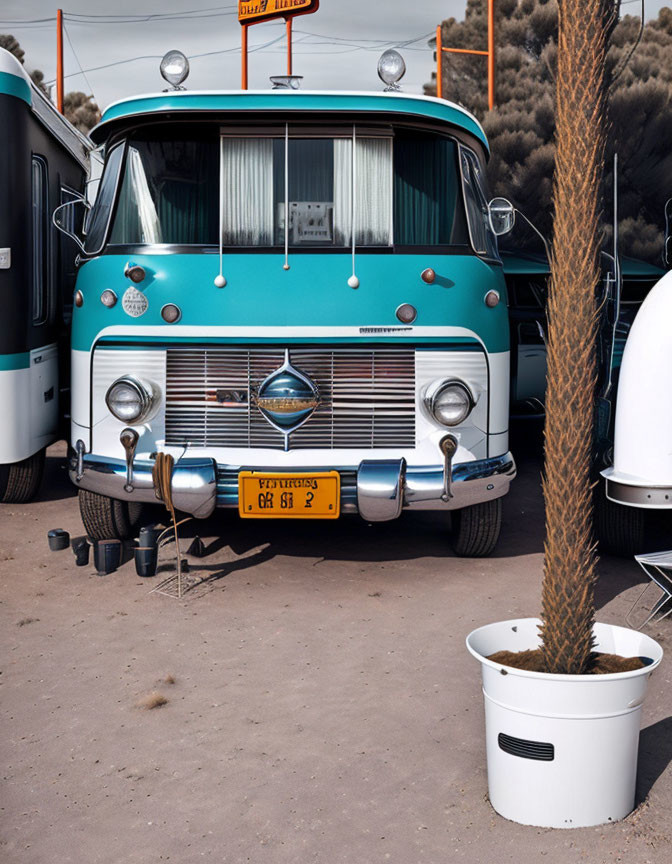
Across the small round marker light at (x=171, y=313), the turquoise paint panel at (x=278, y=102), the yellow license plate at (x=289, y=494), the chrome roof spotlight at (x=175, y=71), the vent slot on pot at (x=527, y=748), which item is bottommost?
the vent slot on pot at (x=527, y=748)

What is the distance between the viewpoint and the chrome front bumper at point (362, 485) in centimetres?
614

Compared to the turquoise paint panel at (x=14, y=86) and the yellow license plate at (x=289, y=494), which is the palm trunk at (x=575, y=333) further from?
the turquoise paint panel at (x=14, y=86)

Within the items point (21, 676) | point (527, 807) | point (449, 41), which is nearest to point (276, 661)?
point (21, 676)

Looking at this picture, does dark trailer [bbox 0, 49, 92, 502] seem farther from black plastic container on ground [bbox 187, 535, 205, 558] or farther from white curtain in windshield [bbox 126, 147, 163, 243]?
black plastic container on ground [bbox 187, 535, 205, 558]

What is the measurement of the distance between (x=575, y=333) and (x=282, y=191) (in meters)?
3.20

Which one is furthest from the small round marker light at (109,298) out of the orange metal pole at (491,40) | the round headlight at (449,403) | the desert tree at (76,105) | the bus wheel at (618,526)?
the desert tree at (76,105)

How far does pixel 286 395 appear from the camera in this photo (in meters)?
6.26

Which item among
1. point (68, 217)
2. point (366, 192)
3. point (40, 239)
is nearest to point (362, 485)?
point (366, 192)

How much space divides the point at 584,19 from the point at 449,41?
28.7 meters

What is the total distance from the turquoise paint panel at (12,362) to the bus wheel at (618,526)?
12.5ft

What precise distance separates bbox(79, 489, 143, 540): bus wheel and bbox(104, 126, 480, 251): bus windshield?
1580 mm

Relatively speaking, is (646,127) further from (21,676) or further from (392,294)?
(21,676)

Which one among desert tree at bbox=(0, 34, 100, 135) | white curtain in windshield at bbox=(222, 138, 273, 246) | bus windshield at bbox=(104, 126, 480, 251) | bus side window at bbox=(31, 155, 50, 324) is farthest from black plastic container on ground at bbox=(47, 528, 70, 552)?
desert tree at bbox=(0, 34, 100, 135)

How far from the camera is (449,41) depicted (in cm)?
3083
